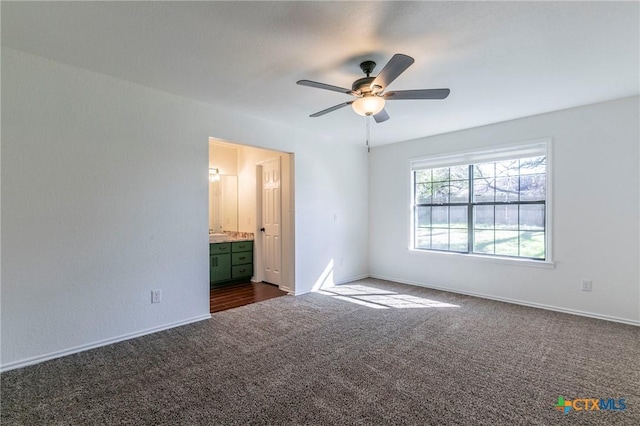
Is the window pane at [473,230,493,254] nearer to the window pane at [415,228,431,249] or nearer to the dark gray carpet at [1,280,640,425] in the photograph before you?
the window pane at [415,228,431,249]

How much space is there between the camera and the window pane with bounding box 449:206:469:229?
482 cm

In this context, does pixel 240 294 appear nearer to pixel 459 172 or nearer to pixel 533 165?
pixel 459 172

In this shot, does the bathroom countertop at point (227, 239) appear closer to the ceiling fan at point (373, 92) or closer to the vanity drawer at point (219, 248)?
the vanity drawer at point (219, 248)

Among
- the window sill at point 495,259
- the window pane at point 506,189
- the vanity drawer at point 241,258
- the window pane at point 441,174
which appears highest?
the window pane at point 441,174

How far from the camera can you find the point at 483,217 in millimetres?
4621

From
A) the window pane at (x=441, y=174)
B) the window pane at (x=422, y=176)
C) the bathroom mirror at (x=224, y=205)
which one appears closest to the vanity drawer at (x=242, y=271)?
the bathroom mirror at (x=224, y=205)

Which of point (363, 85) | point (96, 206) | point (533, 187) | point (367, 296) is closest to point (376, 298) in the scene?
point (367, 296)

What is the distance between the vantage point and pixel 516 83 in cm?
305

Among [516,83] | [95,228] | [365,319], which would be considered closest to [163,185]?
[95,228]

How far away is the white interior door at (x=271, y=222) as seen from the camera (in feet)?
16.6

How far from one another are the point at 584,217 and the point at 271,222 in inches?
169

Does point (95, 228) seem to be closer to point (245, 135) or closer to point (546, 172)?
point (245, 135)

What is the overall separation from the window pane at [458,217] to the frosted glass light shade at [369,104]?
2913 millimetres

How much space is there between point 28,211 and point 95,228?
1.57 ft
